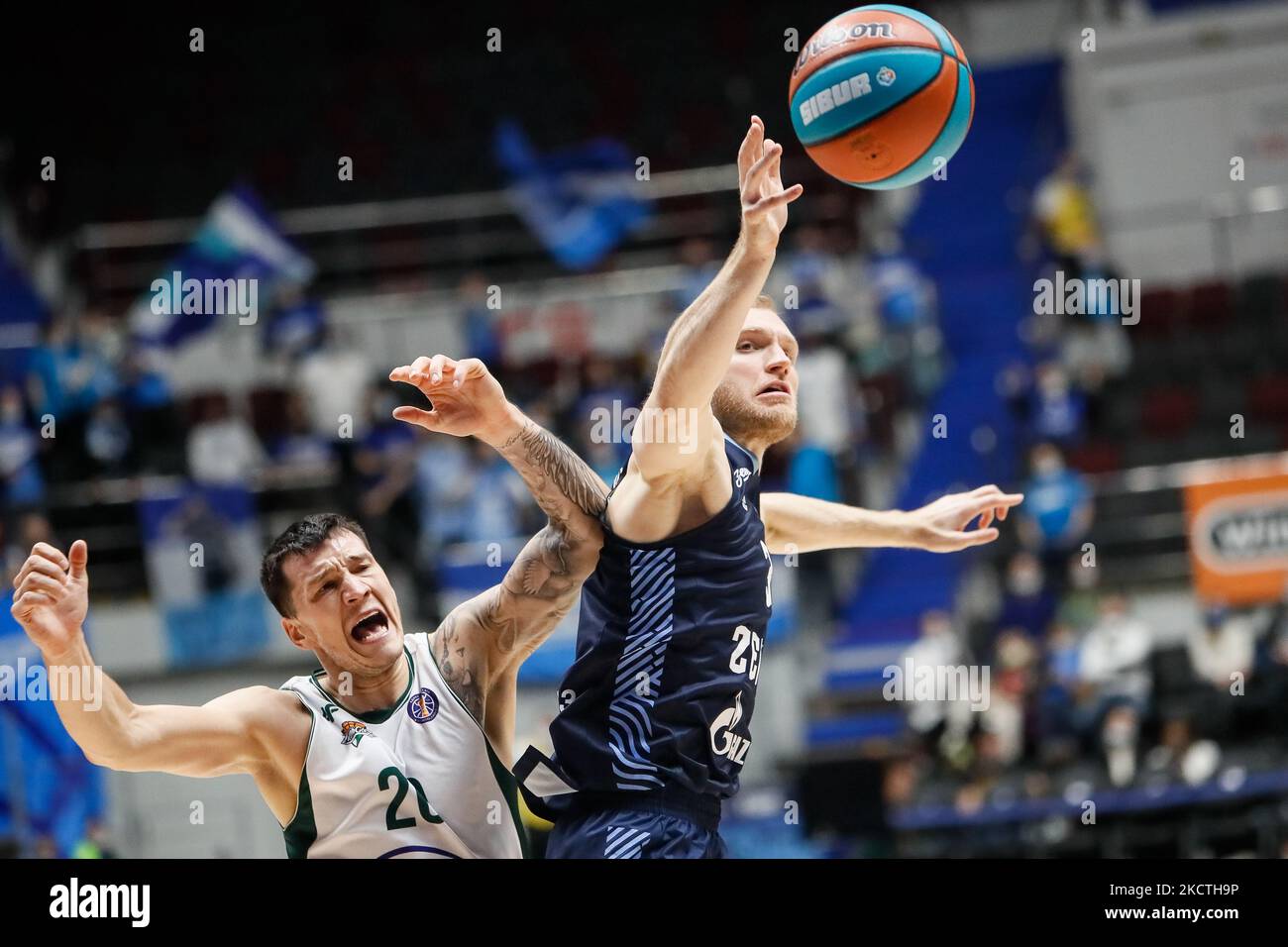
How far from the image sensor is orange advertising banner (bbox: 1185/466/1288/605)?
34.4 ft

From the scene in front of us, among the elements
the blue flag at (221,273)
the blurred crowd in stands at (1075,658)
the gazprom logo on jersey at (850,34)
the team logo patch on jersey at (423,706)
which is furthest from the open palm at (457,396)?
the blue flag at (221,273)

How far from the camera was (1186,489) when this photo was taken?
10844 millimetres

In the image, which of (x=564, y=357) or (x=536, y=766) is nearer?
(x=536, y=766)

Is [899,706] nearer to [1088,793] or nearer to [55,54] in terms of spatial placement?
[1088,793]

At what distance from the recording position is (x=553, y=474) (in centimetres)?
441

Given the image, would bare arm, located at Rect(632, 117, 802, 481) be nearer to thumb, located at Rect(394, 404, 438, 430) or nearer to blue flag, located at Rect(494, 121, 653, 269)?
thumb, located at Rect(394, 404, 438, 430)

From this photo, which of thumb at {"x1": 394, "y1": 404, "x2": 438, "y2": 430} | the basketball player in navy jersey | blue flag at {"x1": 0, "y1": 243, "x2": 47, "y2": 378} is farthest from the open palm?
blue flag at {"x1": 0, "y1": 243, "x2": 47, "y2": 378}

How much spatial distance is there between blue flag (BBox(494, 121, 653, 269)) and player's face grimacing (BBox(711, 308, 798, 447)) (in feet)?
30.8

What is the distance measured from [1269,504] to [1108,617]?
1.28 m

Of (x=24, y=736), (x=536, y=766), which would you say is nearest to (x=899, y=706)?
(x=24, y=736)

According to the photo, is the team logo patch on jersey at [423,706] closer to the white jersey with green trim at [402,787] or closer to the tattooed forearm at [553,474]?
the white jersey with green trim at [402,787]

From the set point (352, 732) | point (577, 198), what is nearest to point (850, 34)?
point (352, 732)

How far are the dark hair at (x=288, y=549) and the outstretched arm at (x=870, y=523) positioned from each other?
4.37 feet

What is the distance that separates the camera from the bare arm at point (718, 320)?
3781 mm
